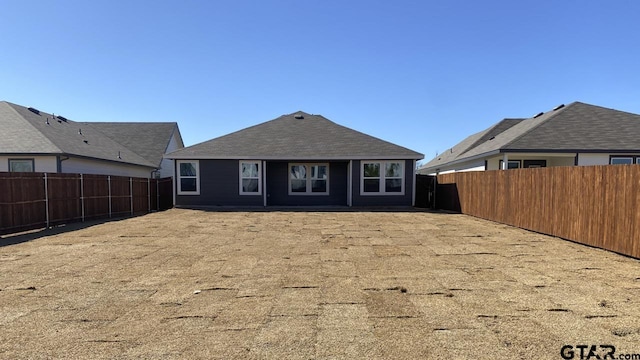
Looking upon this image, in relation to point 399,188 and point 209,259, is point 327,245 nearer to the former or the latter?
point 209,259

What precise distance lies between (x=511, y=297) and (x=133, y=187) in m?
15.6

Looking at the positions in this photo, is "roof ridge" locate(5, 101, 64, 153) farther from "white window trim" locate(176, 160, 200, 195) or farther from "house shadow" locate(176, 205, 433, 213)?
"house shadow" locate(176, 205, 433, 213)

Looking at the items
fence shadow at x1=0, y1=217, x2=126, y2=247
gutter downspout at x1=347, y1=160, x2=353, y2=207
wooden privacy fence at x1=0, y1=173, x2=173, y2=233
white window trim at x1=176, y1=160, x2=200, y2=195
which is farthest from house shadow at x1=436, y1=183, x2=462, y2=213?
wooden privacy fence at x1=0, y1=173, x2=173, y2=233

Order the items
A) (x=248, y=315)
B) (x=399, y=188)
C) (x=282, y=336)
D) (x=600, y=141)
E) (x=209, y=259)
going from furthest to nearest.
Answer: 1. (x=399, y=188)
2. (x=600, y=141)
3. (x=209, y=259)
4. (x=248, y=315)
5. (x=282, y=336)

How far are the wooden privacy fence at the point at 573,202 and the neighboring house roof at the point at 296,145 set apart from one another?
5.65 m

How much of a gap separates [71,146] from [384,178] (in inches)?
607

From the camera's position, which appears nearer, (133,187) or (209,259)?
(209,259)

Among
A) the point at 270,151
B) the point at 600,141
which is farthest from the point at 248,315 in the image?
the point at 600,141

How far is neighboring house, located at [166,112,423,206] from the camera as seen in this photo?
1616cm

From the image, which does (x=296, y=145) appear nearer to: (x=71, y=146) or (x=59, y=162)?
(x=59, y=162)

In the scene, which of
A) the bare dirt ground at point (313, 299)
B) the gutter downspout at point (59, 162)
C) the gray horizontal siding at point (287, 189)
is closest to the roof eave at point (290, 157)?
the gray horizontal siding at point (287, 189)

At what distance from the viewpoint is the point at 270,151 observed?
53.9 feet

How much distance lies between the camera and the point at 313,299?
161 inches

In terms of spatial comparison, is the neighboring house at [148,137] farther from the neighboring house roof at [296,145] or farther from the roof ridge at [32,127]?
the neighboring house roof at [296,145]
